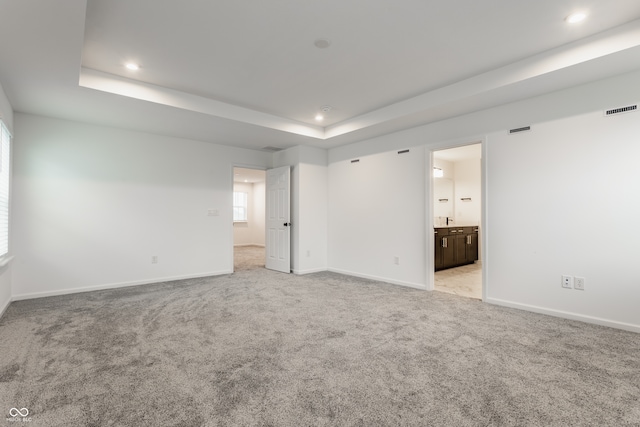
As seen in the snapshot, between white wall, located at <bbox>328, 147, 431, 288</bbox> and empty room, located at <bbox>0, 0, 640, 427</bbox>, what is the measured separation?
1.6 inches

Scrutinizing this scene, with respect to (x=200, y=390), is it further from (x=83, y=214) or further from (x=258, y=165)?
(x=258, y=165)

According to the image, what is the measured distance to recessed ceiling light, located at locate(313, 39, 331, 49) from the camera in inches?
107

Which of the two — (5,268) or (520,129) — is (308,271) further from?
(5,268)

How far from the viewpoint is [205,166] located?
5.47 m

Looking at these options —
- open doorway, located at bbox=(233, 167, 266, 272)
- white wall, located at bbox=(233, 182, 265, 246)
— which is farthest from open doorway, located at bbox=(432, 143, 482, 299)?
white wall, located at bbox=(233, 182, 265, 246)

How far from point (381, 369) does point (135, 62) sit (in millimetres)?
3644

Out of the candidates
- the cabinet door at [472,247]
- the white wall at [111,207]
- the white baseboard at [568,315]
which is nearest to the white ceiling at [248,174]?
the white wall at [111,207]

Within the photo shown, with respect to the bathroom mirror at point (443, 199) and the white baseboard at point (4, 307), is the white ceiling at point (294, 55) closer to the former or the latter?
the white baseboard at point (4, 307)

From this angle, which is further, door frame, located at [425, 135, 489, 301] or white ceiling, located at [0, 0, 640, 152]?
door frame, located at [425, 135, 489, 301]

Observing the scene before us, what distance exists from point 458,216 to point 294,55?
6267mm

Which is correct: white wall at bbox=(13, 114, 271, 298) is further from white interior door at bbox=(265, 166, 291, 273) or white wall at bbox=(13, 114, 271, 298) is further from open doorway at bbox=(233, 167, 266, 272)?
open doorway at bbox=(233, 167, 266, 272)

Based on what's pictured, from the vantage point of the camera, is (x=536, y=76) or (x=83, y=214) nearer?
(x=536, y=76)

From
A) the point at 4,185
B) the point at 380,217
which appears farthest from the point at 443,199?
the point at 4,185

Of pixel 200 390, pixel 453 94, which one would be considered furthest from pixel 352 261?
pixel 200 390
